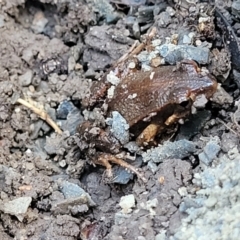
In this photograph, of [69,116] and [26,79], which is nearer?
[69,116]

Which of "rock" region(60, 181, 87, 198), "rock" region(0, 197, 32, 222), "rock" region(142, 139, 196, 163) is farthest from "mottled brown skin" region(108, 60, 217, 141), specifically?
"rock" region(0, 197, 32, 222)

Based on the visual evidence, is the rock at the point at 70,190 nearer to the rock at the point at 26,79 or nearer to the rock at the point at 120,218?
the rock at the point at 120,218

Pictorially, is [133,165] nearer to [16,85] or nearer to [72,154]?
[72,154]

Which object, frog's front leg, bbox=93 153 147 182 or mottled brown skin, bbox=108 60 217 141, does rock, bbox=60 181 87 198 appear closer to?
frog's front leg, bbox=93 153 147 182

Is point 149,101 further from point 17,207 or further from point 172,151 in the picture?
point 17,207

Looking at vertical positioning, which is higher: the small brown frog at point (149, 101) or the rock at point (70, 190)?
the small brown frog at point (149, 101)

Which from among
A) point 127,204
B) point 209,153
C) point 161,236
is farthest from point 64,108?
point 161,236

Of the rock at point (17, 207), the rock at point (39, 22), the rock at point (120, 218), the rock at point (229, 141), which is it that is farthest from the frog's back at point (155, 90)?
the rock at point (39, 22)
